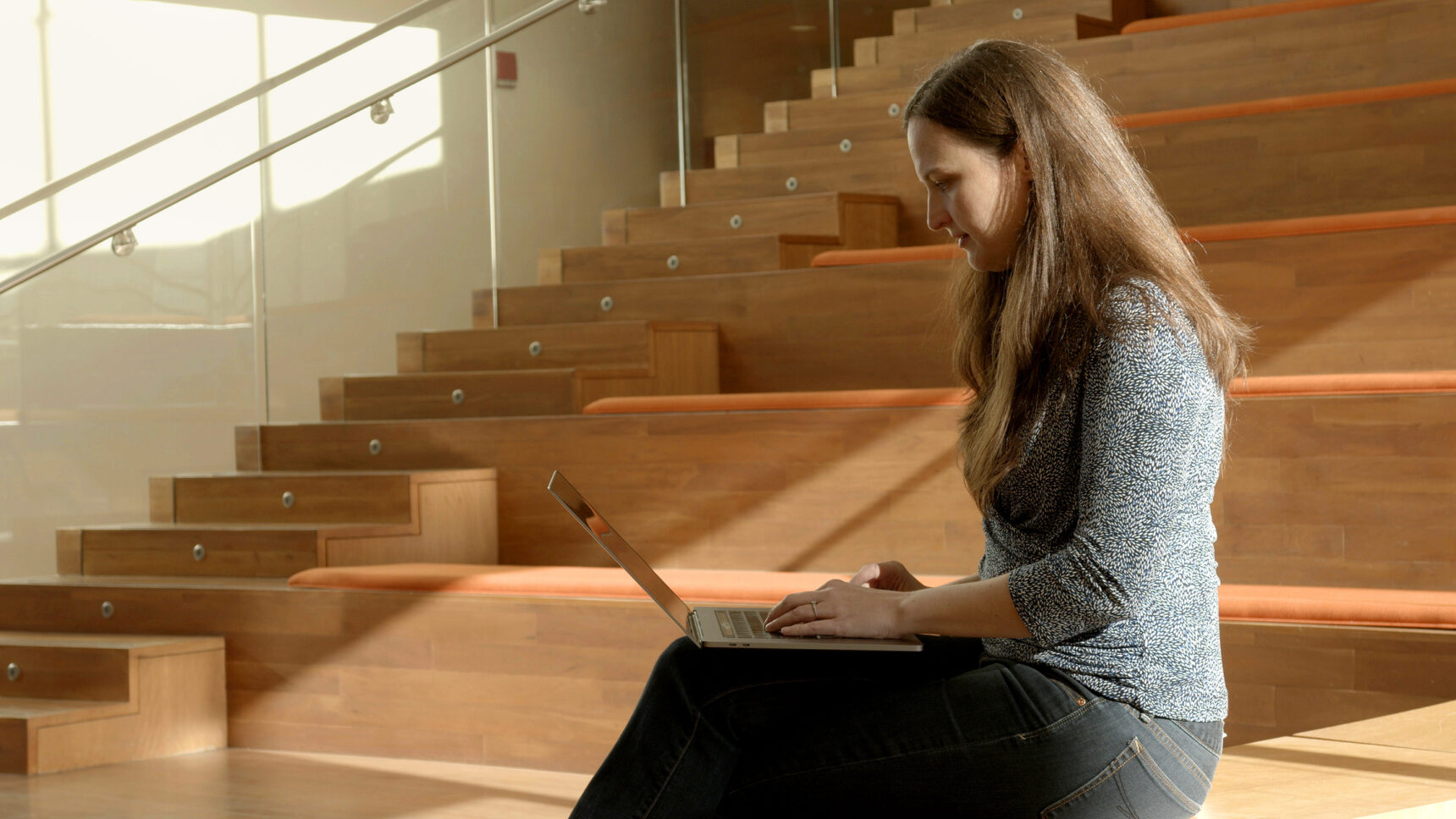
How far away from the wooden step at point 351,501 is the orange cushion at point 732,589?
9 centimetres

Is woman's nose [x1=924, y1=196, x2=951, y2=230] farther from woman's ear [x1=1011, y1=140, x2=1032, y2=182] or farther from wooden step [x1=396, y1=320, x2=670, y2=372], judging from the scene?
wooden step [x1=396, y1=320, x2=670, y2=372]

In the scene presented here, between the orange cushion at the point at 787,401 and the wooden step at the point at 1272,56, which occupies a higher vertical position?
the wooden step at the point at 1272,56

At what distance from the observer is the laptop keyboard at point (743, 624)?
48.3 inches

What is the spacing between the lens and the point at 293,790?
2473mm

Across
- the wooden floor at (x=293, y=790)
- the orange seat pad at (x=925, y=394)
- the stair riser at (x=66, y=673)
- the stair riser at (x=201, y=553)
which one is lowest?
the wooden floor at (x=293, y=790)

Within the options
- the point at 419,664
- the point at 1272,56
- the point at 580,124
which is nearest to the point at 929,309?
the point at 1272,56

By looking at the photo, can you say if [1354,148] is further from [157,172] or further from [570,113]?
[157,172]

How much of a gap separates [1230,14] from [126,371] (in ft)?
8.56

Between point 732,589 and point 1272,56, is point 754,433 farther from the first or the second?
point 1272,56

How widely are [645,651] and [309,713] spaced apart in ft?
2.24

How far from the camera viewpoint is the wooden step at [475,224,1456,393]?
266 centimetres

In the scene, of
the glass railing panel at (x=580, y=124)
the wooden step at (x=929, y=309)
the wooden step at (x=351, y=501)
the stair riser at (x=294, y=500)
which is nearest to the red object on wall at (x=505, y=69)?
the glass railing panel at (x=580, y=124)

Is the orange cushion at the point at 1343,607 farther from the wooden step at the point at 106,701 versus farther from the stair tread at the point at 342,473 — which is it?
the wooden step at the point at 106,701

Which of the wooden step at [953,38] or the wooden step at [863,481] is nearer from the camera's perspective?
the wooden step at [863,481]
